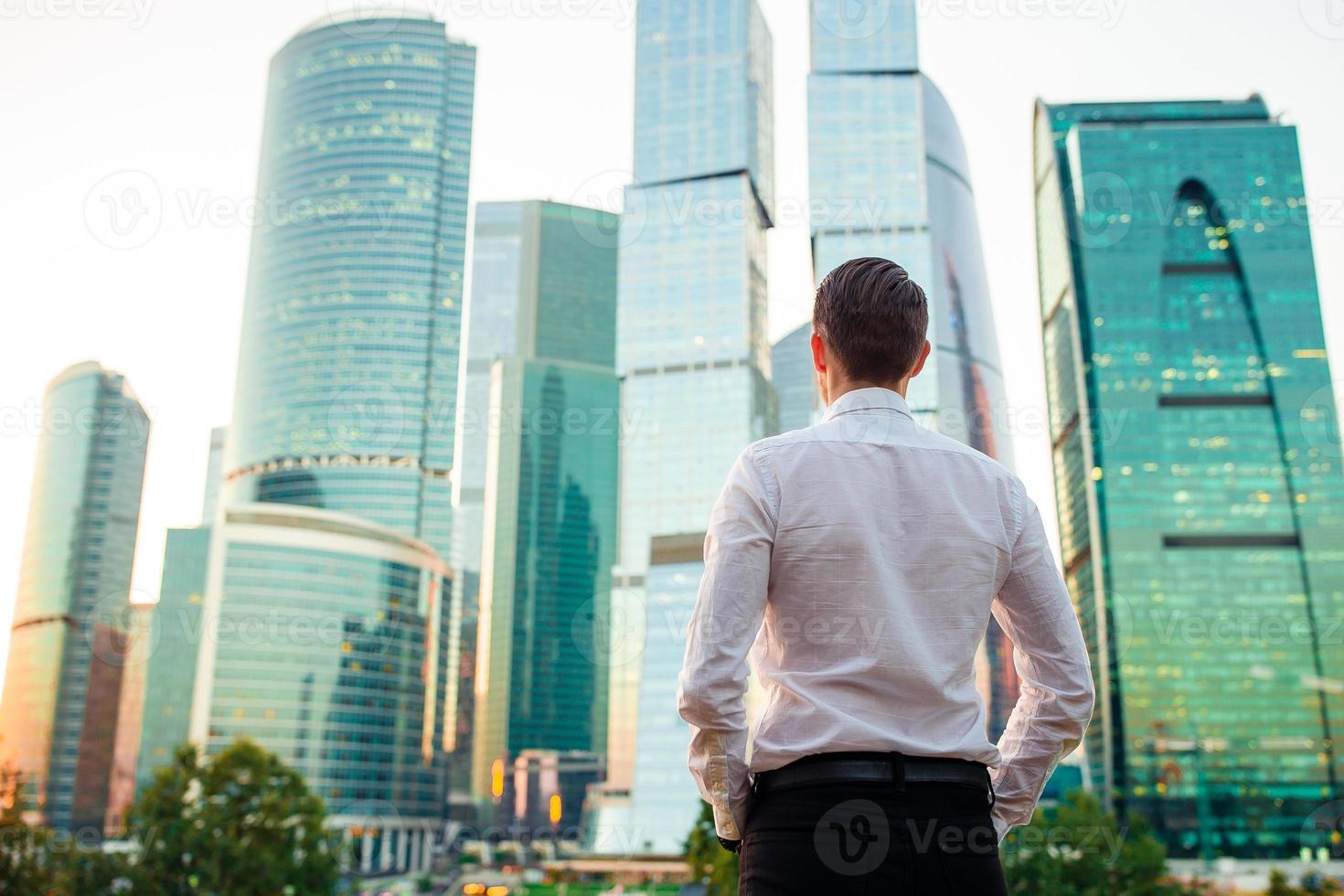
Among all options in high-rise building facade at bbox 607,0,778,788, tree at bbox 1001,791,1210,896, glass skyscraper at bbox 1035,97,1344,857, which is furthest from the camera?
high-rise building facade at bbox 607,0,778,788

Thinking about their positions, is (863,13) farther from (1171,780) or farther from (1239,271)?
(1171,780)

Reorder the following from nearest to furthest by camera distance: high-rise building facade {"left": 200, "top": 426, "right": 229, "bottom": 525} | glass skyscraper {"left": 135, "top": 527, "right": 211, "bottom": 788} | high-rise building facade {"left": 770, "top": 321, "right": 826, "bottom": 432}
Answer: glass skyscraper {"left": 135, "top": 527, "right": 211, "bottom": 788}
high-rise building facade {"left": 770, "top": 321, "right": 826, "bottom": 432}
high-rise building facade {"left": 200, "top": 426, "right": 229, "bottom": 525}

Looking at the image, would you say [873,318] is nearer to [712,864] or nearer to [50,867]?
[712,864]

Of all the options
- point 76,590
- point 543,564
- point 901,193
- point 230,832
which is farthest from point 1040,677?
point 543,564

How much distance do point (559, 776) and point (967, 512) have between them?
122 metres

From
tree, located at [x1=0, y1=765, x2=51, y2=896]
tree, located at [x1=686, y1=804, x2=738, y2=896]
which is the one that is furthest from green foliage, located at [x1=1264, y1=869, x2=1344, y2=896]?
tree, located at [x1=0, y1=765, x2=51, y2=896]

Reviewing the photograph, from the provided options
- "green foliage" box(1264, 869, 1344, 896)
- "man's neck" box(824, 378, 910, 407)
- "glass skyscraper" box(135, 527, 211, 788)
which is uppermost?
"glass skyscraper" box(135, 527, 211, 788)

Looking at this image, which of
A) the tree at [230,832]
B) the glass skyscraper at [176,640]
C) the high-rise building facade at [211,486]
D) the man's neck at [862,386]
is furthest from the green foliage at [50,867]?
the high-rise building facade at [211,486]

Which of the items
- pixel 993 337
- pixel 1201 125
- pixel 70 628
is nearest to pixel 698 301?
pixel 993 337

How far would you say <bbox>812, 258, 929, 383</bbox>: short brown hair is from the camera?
1.97 meters

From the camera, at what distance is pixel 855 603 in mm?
1819

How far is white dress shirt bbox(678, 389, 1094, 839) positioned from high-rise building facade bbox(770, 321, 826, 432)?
108 m

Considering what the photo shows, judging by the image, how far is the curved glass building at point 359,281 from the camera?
10088cm

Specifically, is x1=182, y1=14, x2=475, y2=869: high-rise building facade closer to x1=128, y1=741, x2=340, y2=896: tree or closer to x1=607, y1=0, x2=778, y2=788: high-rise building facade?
x1=607, y1=0, x2=778, y2=788: high-rise building facade
